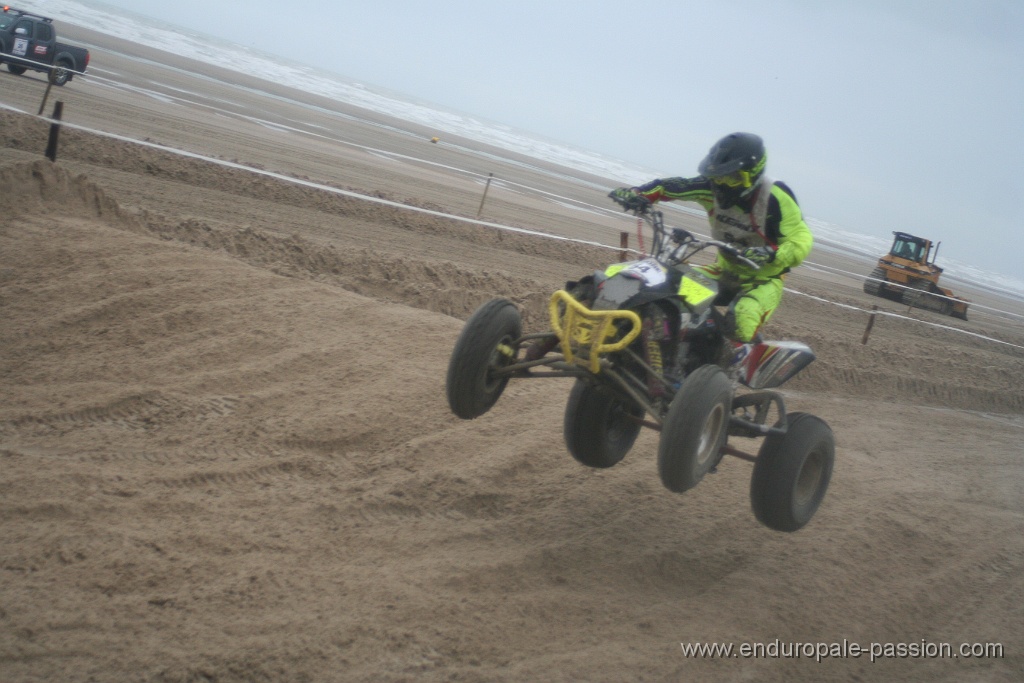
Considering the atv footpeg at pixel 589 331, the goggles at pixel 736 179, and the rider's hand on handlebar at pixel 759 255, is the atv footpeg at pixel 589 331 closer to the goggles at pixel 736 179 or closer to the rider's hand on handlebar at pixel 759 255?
the rider's hand on handlebar at pixel 759 255

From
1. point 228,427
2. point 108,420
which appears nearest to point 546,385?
point 228,427

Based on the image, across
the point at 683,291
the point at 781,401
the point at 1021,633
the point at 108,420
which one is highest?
the point at 683,291

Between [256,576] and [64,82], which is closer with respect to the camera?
[256,576]

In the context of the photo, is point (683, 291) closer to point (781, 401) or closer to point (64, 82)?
point (781, 401)

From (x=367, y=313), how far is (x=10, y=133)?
303 inches

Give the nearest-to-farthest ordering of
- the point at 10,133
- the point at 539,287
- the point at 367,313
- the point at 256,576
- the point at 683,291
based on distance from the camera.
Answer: the point at 256,576 → the point at 683,291 → the point at 367,313 → the point at 539,287 → the point at 10,133

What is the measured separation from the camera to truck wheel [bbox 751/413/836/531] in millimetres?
4906

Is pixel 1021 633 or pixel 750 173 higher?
pixel 750 173

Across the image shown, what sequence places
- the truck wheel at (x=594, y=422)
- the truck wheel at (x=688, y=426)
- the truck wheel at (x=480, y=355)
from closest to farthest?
1. the truck wheel at (x=688, y=426)
2. the truck wheel at (x=480, y=355)
3. the truck wheel at (x=594, y=422)

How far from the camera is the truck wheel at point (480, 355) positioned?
464 cm

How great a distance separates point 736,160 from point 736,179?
23 cm

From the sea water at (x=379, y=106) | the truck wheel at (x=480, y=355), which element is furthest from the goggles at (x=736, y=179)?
the sea water at (x=379, y=106)

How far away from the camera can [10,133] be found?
12.2 meters

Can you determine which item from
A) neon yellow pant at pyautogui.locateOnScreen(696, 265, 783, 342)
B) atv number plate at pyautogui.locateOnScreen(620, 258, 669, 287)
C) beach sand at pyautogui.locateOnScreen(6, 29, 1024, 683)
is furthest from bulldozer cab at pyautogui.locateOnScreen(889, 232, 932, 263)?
atv number plate at pyautogui.locateOnScreen(620, 258, 669, 287)
